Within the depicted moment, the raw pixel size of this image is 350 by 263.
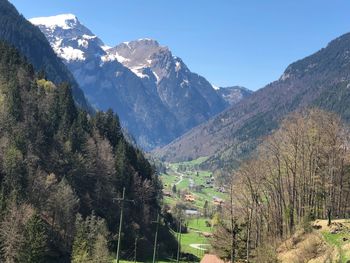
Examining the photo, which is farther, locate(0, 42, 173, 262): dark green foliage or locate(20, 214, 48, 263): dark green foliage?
locate(0, 42, 173, 262): dark green foliage

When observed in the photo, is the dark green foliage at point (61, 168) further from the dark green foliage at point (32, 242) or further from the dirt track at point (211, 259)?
the dirt track at point (211, 259)

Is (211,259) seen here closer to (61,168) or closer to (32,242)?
(32,242)

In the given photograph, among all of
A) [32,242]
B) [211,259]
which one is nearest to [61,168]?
[32,242]

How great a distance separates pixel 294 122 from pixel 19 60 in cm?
11984

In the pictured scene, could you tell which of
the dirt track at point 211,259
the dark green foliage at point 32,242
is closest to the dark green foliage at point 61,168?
the dark green foliage at point 32,242

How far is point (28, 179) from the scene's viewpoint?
12219 centimetres

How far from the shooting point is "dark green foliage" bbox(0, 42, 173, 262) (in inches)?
4690

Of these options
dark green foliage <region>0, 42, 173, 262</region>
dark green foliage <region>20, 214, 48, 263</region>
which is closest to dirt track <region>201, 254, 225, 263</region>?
dark green foliage <region>0, 42, 173, 262</region>

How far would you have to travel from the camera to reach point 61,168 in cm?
14200

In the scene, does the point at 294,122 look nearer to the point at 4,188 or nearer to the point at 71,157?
the point at 4,188

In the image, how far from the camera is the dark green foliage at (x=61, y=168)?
119 meters

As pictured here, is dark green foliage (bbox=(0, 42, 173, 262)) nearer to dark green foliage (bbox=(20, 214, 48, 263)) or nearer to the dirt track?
dark green foliage (bbox=(20, 214, 48, 263))

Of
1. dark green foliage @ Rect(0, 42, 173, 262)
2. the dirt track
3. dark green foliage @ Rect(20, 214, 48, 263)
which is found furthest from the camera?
dark green foliage @ Rect(0, 42, 173, 262)

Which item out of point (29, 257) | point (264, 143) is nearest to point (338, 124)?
point (264, 143)
